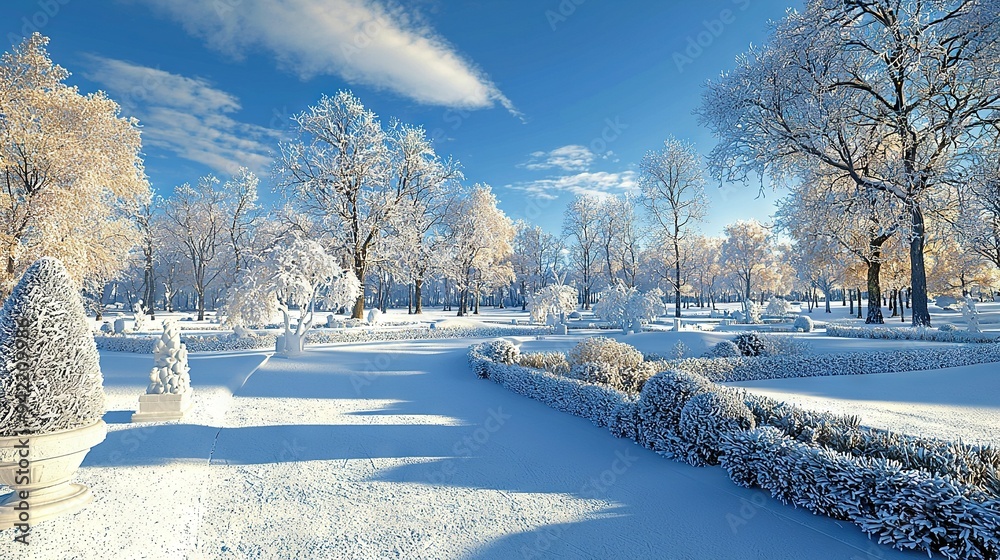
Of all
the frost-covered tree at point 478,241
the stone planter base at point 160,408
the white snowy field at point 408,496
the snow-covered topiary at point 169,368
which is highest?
the frost-covered tree at point 478,241

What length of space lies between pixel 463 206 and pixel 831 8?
28649mm

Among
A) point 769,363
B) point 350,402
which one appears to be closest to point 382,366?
point 350,402

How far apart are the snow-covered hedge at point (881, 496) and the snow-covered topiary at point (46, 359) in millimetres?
5762

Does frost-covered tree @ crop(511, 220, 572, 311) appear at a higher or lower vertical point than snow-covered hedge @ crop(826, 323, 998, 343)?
higher

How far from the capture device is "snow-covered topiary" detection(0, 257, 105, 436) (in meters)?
3.60

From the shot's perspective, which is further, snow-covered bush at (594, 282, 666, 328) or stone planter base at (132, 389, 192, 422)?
snow-covered bush at (594, 282, 666, 328)

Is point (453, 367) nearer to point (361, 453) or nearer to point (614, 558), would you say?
point (361, 453)

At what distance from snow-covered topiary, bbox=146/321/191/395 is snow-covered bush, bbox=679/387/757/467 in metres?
7.14

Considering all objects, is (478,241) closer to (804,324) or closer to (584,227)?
(584,227)

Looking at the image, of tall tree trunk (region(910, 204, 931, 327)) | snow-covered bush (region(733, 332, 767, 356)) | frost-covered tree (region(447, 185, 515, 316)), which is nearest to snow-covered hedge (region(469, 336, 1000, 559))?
snow-covered bush (region(733, 332, 767, 356))

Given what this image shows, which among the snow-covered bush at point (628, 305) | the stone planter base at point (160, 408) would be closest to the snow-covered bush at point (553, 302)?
the snow-covered bush at point (628, 305)

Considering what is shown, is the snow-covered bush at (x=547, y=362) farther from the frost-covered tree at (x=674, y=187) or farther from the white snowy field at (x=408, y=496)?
the frost-covered tree at (x=674, y=187)

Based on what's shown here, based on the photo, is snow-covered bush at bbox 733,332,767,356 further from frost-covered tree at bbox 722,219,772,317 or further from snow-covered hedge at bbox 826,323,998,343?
frost-covered tree at bbox 722,219,772,317

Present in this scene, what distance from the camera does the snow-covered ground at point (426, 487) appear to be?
3402mm
